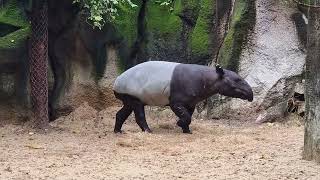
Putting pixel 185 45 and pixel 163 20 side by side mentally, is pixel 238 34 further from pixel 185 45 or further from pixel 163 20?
pixel 163 20

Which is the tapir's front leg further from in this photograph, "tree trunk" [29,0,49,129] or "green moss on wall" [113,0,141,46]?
"green moss on wall" [113,0,141,46]

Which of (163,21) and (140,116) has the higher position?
(163,21)

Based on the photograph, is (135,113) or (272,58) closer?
(135,113)

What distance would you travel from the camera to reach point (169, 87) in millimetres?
10852

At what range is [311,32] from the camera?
298 inches

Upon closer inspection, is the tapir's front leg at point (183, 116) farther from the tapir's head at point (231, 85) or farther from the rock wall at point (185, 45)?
the rock wall at point (185, 45)

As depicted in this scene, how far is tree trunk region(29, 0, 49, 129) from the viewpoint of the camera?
11.0 m

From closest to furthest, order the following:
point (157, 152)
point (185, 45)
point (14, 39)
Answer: point (157, 152) → point (14, 39) → point (185, 45)

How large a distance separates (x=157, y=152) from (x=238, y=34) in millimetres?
5059

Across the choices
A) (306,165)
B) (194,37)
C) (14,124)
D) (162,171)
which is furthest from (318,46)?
(14,124)

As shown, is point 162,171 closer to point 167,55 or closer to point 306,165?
point 306,165

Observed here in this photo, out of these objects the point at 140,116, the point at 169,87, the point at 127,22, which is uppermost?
the point at 127,22

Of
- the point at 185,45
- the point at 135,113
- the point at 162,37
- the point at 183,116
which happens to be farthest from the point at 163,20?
the point at 183,116

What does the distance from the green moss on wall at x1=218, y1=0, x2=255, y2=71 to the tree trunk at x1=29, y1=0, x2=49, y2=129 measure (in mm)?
4043
